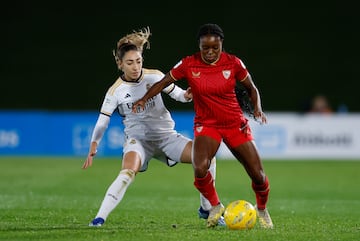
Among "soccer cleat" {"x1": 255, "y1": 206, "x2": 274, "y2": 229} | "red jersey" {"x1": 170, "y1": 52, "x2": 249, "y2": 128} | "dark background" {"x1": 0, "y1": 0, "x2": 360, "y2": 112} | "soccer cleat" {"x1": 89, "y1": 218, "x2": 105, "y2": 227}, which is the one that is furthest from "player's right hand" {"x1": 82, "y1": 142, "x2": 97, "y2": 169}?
"dark background" {"x1": 0, "y1": 0, "x2": 360, "y2": 112}

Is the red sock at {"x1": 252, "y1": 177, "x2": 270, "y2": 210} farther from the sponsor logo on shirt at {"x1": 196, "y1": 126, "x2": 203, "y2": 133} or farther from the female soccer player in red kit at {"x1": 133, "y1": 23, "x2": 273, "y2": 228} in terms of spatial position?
the sponsor logo on shirt at {"x1": 196, "y1": 126, "x2": 203, "y2": 133}

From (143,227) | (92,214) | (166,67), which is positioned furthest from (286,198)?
(166,67)

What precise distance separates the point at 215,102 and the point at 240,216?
1258mm

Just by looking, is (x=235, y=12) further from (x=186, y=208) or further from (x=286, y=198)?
(x=186, y=208)

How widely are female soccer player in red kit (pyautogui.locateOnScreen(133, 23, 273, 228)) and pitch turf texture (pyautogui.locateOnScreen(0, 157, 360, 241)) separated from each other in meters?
0.78

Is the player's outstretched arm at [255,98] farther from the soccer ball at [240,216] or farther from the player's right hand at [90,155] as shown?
the player's right hand at [90,155]

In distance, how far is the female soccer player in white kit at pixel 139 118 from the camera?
9047 millimetres

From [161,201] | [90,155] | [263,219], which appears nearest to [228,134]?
[263,219]

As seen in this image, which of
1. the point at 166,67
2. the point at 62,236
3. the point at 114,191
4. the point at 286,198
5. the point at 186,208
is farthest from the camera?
the point at 166,67

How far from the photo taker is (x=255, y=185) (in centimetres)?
870

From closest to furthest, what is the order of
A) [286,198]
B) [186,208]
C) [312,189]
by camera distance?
[186,208]
[286,198]
[312,189]

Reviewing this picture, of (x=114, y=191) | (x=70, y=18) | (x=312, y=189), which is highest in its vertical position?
(x=70, y=18)

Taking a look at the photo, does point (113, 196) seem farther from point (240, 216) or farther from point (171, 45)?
point (171, 45)

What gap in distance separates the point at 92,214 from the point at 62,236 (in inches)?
101
